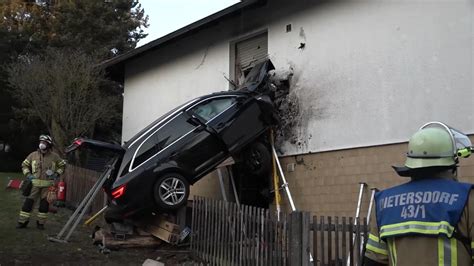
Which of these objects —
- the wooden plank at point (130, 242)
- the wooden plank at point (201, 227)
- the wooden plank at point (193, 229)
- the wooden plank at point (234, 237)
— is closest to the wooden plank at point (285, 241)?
the wooden plank at point (234, 237)

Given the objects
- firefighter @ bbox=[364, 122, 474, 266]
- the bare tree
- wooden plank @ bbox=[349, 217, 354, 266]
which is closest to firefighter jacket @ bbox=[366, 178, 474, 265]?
firefighter @ bbox=[364, 122, 474, 266]

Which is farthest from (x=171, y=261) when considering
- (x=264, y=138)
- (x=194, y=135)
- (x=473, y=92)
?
(x=473, y=92)

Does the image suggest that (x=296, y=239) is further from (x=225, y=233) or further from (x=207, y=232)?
(x=207, y=232)

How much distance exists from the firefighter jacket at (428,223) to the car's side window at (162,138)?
6.71 m

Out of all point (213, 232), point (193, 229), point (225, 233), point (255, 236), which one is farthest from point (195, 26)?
point (255, 236)

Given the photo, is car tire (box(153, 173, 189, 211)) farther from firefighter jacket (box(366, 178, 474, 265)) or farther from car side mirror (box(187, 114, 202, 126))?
firefighter jacket (box(366, 178, 474, 265))

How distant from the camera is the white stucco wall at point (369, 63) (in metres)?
8.17

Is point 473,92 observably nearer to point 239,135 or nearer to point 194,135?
point 239,135

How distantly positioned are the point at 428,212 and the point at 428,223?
0.18 feet

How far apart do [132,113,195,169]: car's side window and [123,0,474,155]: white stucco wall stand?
7.74ft

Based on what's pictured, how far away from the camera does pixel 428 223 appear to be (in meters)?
2.67

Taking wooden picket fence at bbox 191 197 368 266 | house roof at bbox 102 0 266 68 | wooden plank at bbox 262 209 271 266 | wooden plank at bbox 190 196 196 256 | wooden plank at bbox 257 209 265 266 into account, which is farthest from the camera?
house roof at bbox 102 0 266 68

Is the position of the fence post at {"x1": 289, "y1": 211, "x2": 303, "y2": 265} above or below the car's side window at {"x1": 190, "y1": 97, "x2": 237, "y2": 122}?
below

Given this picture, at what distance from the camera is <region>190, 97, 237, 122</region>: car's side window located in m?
10.0
